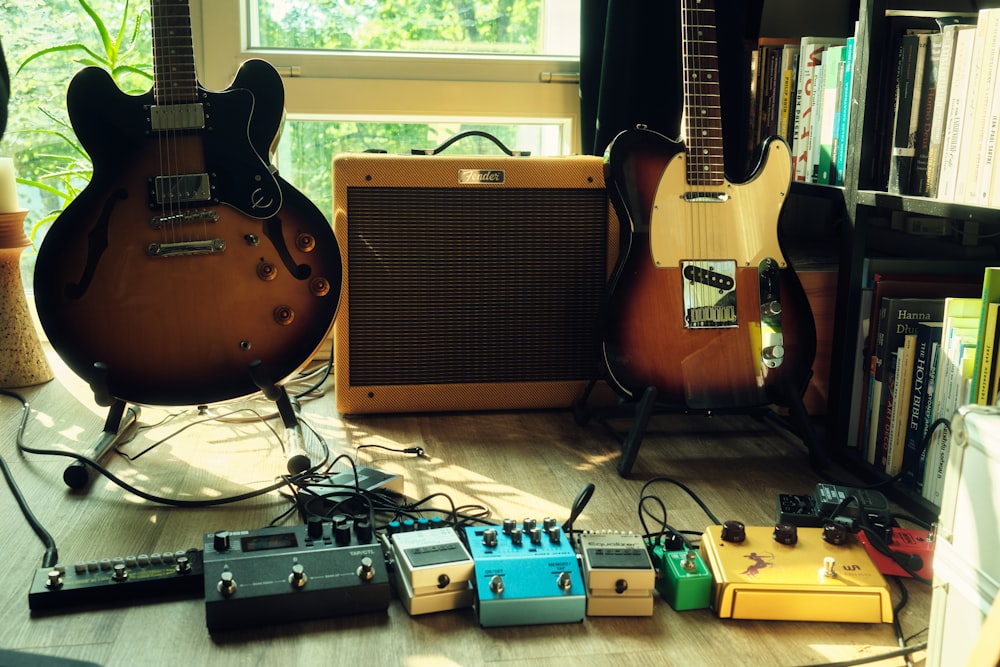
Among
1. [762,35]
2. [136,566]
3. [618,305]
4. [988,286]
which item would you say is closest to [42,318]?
[136,566]

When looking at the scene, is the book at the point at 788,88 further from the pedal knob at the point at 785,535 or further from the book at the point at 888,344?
the pedal knob at the point at 785,535

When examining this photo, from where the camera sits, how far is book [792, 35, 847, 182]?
1.83 m

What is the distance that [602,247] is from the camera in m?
1.92

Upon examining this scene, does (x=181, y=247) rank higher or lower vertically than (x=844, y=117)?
lower

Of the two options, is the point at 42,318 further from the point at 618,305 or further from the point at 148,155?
the point at 618,305

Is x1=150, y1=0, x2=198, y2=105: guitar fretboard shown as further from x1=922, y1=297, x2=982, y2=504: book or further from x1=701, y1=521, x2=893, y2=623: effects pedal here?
x1=922, y1=297, x2=982, y2=504: book

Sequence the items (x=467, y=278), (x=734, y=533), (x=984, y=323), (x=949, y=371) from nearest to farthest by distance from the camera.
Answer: (x=734, y=533)
(x=984, y=323)
(x=949, y=371)
(x=467, y=278)

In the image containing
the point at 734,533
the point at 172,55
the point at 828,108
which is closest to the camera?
the point at 734,533

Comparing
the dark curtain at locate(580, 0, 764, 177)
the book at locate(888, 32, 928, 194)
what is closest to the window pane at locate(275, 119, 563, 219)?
the dark curtain at locate(580, 0, 764, 177)

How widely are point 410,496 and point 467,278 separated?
53 cm

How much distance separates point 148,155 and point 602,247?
871mm

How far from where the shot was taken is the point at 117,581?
118 centimetres

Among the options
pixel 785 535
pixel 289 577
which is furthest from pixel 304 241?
pixel 785 535

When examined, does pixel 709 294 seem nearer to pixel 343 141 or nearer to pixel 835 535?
pixel 835 535
